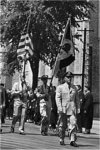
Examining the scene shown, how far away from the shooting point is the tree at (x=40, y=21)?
27.4 meters

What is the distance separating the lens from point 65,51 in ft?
54.7

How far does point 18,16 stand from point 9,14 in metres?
0.71

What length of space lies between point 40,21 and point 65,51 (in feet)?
36.0

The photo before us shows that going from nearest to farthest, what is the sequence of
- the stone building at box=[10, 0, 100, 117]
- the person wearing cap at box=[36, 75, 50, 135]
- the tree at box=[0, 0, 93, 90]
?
the person wearing cap at box=[36, 75, 50, 135] < the tree at box=[0, 0, 93, 90] < the stone building at box=[10, 0, 100, 117]

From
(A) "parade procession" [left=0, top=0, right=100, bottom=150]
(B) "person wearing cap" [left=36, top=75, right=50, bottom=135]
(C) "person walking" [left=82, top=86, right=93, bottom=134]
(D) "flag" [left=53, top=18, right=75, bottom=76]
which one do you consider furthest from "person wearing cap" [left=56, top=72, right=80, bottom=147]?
(C) "person walking" [left=82, top=86, right=93, bottom=134]

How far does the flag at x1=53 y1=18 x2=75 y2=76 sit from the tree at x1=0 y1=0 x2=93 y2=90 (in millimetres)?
10257

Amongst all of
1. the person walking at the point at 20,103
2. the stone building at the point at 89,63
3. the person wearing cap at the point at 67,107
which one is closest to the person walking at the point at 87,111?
the person walking at the point at 20,103

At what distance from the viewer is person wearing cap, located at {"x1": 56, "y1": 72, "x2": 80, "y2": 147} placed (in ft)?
37.0

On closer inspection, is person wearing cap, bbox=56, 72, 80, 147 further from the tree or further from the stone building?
the stone building

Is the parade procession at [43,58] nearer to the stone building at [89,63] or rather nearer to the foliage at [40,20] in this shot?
the foliage at [40,20]

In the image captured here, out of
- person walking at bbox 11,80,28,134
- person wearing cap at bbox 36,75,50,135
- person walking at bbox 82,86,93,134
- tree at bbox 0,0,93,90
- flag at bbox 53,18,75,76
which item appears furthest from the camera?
tree at bbox 0,0,93,90

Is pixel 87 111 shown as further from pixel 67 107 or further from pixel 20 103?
pixel 67 107

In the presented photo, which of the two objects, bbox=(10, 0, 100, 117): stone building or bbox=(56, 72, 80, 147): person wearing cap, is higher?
bbox=(10, 0, 100, 117): stone building

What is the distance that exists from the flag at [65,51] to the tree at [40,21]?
1026 cm
